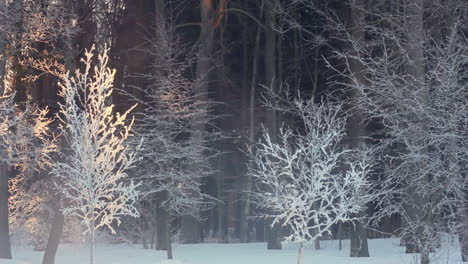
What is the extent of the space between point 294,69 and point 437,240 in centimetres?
1577

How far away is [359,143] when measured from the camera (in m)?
22.9

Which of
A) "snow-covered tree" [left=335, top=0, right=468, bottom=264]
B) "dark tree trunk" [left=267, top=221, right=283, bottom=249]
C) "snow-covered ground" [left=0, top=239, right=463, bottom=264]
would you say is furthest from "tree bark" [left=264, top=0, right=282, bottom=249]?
"snow-covered tree" [left=335, top=0, right=468, bottom=264]

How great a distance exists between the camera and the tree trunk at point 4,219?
2223cm

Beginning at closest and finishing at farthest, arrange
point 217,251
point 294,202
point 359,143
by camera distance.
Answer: point 294,202 < point 359,143 < point 217,251

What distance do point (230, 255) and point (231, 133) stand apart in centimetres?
812

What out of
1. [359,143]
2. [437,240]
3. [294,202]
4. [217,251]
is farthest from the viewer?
[217,251]

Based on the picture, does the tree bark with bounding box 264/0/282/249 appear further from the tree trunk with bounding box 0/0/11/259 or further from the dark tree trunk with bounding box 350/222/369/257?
the tree trunk with bounding box 0/0/11/259

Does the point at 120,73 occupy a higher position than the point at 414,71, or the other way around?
the point at 120,73

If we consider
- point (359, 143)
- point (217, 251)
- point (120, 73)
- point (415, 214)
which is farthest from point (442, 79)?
point (120, 73)

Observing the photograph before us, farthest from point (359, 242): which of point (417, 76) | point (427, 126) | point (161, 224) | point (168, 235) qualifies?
point (161, 224)

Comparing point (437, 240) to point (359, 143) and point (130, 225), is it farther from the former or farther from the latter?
point (130, 225)

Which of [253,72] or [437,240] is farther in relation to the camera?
[253,72]

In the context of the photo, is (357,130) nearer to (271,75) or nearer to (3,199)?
(271,75)

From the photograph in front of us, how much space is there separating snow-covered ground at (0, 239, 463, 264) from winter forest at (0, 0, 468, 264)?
13 centimetres
